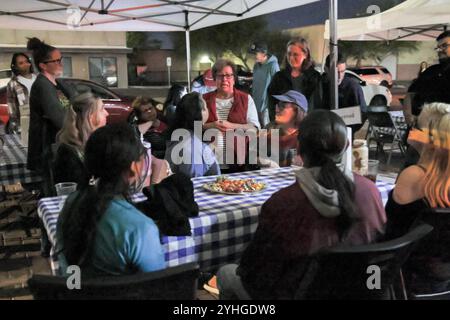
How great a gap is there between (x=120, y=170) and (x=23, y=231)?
3.33 m

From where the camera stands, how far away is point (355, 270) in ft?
4.34

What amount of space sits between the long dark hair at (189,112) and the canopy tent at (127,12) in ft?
10.6

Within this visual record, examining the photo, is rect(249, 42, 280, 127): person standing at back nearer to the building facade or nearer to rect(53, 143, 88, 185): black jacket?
rect(53, 143, 88, 185): black jacket

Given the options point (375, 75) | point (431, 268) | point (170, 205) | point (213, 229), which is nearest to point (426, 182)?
point (431, 268)

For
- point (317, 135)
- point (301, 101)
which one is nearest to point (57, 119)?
point (301, 101)

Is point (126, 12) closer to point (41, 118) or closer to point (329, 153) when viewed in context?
point (41, 118)

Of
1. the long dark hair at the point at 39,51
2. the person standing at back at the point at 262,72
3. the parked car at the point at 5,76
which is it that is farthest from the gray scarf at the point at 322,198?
the parked car at the point at 5,76

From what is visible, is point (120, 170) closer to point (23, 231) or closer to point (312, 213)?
point (312, 213)

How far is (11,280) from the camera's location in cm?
323

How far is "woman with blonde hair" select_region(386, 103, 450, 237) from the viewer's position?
1812mm

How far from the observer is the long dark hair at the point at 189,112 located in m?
2.65

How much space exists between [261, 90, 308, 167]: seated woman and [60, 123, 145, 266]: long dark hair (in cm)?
179

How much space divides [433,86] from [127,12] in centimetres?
458

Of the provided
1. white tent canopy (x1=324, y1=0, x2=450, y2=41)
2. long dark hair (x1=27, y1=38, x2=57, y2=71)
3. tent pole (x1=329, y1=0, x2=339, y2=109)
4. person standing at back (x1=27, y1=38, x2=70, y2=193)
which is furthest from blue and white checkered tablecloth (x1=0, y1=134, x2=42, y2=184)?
white tent canopy (x1=324, y1=0, x2=450, y2=41)
